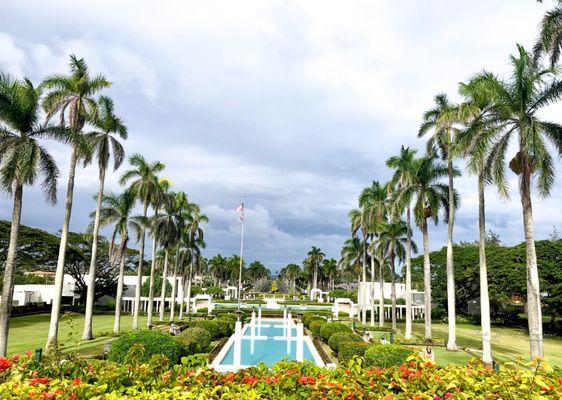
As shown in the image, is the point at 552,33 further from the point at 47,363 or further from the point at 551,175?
the point at 47,363

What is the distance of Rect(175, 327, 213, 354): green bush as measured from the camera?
67.1ft

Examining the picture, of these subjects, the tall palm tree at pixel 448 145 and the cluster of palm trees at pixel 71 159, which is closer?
the cluster of palm trees at pixel 71 159

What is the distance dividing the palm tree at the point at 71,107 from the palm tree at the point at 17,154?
2103mm

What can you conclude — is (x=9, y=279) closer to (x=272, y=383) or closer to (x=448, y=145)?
(x=272, y=383)

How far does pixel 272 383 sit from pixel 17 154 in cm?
1803

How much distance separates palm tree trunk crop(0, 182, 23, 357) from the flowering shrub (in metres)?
15.2

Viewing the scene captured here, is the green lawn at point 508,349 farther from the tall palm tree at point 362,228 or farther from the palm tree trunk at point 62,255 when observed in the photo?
the palm tree trunk at point 62,255

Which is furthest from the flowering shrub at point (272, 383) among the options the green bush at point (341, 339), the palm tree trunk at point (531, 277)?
the green bush at point (341, 339)

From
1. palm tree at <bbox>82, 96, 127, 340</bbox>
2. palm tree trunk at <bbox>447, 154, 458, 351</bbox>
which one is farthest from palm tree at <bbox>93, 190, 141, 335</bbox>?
palm tree trunk at <bbox>447, 154, 458, 351</bbox>

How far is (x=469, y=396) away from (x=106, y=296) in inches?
2620

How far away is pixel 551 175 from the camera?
722 inches

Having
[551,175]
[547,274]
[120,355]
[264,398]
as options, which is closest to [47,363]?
[264,398]

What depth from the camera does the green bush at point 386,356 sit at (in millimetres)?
15289

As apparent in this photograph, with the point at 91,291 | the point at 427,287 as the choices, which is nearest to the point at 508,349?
the point at 427,287
